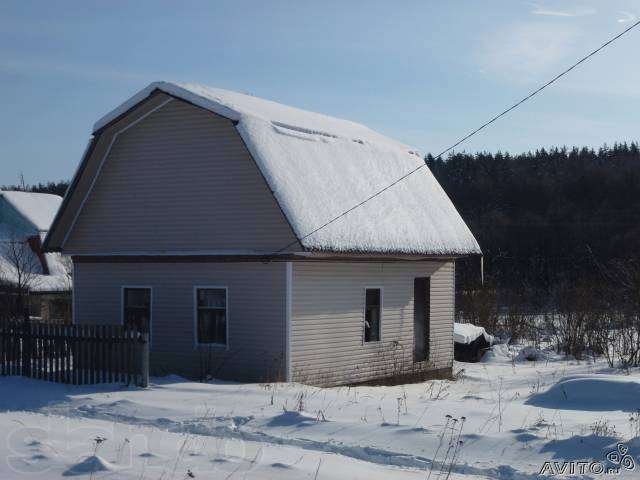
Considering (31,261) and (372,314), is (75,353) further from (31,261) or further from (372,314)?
(31,261)

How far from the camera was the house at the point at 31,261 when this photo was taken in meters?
35.3

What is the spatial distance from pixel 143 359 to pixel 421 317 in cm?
895

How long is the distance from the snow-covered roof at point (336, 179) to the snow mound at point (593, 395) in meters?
4.95

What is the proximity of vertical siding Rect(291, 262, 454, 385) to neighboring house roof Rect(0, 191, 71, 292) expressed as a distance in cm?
2223

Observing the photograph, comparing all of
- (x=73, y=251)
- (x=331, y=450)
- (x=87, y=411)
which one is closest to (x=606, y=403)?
(x=331, y=450)

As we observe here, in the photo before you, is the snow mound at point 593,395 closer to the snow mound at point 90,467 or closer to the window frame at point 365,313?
the window frame at point 365,313

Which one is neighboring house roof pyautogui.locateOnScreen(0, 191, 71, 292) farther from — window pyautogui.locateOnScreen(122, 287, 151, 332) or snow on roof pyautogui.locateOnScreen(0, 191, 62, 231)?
window pyautogui.locateOnScreen(122, 287, 151, 332)

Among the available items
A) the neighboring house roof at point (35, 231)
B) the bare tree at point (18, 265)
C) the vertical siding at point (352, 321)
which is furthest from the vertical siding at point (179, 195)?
the neighboring house roof at point (35, 231)

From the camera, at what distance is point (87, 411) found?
1245 centimetres

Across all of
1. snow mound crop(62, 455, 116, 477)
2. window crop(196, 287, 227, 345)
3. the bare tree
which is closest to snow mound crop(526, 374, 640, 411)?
window crop(196, 287, 227, 345)

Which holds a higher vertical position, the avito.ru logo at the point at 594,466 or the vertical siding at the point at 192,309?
the vertical siding at the point at 192,309

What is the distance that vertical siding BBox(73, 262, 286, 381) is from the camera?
16312 millimetres

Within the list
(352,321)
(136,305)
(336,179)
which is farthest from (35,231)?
(352,321)

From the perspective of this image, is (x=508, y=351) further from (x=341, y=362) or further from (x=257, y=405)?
(x=257, y=405)
